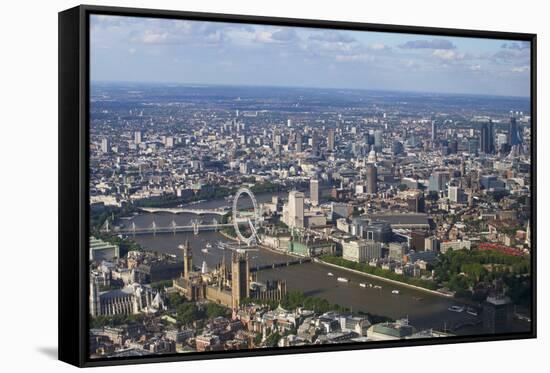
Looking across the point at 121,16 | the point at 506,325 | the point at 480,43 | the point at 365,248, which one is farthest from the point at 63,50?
the point at 506,325

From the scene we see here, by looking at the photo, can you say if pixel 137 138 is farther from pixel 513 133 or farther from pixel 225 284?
pixel 513 133

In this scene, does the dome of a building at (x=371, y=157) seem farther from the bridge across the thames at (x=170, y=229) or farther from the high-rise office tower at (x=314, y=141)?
the bridge across the thames at (x=170, y=229)

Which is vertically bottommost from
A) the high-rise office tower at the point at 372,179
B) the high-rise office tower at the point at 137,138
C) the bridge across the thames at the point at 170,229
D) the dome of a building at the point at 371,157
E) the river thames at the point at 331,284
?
the river thames at the point at 331,284

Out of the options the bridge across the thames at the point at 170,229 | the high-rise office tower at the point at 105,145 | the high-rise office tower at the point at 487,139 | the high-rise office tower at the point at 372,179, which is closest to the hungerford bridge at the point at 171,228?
the bridge across the thames at the point at 170,229

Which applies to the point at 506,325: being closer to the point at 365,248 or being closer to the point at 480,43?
the point at 365,248

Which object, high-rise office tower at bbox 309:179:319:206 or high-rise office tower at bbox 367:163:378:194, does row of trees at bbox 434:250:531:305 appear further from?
high-rise office tower at bbox 309:179:319:206
